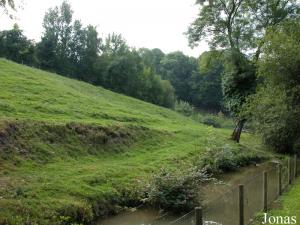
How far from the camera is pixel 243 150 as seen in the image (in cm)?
3262

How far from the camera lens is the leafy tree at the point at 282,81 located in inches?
951

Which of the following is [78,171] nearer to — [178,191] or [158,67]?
[178,191]

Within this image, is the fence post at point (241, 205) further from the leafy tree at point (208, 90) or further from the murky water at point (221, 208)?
the leafy tree at point (208, 90)

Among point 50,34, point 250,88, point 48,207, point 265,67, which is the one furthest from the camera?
point 50,34

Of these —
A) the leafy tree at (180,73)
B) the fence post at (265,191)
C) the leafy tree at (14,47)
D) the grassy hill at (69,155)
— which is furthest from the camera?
the leafy tree at (180,73)

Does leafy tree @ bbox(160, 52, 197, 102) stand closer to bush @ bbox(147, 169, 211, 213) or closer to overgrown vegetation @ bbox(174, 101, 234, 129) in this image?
overgrown vegetation @ bbox(174, 101, 234, 129)

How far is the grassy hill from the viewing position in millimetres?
13672

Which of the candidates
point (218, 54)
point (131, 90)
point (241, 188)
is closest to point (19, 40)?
point (131, 90)

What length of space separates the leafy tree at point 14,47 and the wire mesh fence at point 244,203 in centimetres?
5372

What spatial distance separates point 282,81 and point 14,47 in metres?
49.2

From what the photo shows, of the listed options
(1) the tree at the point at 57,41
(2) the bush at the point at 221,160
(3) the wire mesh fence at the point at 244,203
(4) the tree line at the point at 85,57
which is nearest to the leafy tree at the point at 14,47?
(4) the tree line at the point at 85,57

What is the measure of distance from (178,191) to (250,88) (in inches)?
829

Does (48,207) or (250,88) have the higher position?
(250,88)

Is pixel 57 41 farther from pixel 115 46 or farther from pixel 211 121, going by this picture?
pixel 211 121
